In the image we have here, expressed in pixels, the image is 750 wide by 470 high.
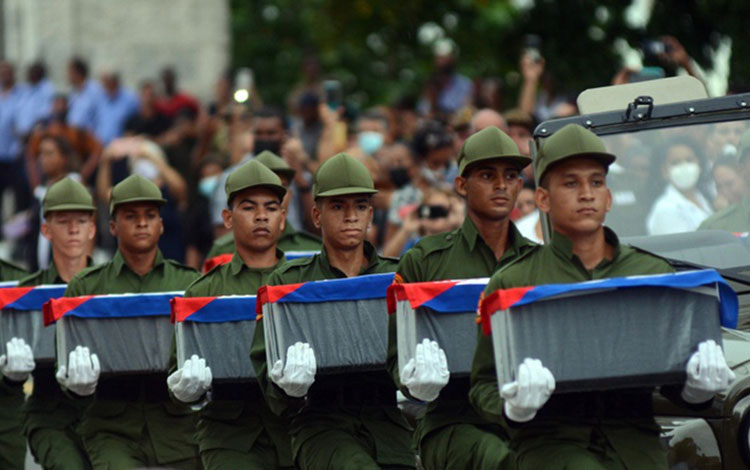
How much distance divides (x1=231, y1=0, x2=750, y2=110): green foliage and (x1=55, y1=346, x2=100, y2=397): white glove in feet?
25.6

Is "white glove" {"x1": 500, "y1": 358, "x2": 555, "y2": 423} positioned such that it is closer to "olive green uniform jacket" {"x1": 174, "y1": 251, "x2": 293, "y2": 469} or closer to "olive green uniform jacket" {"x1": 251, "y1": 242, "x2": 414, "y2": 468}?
"olive green uniform jacket" {"x1": 251, "y1": 242, "x2": 414, "y2": 468}

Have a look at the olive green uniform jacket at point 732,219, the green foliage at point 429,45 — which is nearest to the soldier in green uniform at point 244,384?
the olive green uniform jacket at point 732,219

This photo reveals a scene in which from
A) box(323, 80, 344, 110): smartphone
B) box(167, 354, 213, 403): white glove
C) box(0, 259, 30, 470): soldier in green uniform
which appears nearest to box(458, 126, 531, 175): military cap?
box(167, 354, 213, 403): white glove

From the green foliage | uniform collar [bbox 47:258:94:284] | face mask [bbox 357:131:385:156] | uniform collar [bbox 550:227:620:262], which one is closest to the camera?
uniform collar [bbox 550:227:620:262]

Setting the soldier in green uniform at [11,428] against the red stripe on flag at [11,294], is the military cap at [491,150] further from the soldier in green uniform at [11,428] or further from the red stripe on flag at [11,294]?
the soldier in green uniform at [11,428]

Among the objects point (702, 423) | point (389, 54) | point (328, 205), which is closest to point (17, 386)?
point (328, 205)

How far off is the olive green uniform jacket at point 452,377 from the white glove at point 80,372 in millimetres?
2249

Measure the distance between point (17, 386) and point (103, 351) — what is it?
1581 mm

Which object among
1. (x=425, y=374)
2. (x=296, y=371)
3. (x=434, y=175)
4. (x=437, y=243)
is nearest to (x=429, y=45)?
(x=434, y=175)

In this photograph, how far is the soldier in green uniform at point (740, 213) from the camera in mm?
9305

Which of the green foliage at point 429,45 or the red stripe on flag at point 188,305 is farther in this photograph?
the green foliage at point 429,45

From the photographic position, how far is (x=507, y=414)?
677cm

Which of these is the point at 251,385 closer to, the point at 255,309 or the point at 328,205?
the point at 255,309

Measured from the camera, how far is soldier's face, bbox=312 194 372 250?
8859 mm
